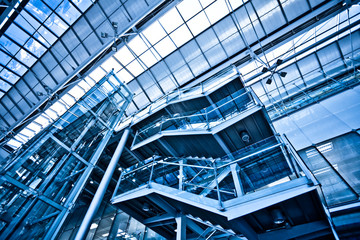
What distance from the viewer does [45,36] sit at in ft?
47.5

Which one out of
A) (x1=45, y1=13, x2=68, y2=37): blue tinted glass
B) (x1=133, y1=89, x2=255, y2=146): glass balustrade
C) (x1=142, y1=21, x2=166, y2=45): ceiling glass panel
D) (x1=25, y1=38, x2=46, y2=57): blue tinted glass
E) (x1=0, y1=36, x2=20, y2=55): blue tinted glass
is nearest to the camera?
(x1=133, y1=89, x2=255, y2=146): glass balustrade

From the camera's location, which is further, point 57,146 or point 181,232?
point 57,146

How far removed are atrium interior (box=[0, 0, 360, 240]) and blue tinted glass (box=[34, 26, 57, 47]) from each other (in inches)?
2.9

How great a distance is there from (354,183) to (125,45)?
46.0 ft

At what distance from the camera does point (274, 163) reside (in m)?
6.99

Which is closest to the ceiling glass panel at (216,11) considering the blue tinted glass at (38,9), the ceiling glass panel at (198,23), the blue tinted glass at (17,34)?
the ceiling glass panel at (198,23)

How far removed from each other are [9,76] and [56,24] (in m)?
6.55

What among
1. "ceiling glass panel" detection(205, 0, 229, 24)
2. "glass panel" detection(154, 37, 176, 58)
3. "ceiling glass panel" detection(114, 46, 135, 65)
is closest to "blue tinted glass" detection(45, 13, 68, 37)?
"ceiling glass panel" detection(114, 46, 135, 65)

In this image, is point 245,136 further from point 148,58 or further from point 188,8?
point 148,58

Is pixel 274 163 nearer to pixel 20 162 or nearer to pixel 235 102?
pixel 235 102

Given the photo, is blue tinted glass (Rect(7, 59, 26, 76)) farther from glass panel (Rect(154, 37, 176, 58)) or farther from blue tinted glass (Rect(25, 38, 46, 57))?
glass panel (Rect(154, 37, 176, 58))

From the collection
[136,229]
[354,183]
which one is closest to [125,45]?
[136,229]

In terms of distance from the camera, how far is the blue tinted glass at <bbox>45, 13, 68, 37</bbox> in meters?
13.7

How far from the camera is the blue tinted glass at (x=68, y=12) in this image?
13148mm
